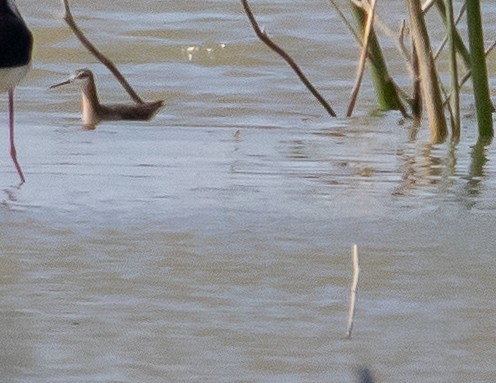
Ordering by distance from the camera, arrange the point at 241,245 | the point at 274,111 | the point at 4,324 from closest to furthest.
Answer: the point at 4,324, the point at 241,245, the point at 274,111

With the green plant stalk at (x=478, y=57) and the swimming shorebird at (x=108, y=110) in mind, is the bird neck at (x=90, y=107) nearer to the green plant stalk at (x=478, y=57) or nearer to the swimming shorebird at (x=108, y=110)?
the swimming shorebird at (x=108, y=110)

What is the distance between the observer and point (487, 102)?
545 centimetres

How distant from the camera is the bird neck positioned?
255 inches

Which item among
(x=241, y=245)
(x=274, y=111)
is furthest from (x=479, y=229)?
(x=274, y=111)

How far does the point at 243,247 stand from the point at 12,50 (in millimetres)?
1603

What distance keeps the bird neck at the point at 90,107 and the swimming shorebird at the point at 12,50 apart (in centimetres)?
105

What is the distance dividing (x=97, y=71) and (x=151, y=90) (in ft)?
2.46

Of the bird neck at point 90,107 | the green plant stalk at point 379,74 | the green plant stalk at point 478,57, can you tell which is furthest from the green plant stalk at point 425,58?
the bird neck at point 90,107

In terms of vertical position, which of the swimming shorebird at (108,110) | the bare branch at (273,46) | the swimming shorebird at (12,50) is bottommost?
the swimming shorebird at (108,110)

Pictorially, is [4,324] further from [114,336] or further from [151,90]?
[151,90]

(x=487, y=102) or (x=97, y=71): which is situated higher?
(x=487, y=102)

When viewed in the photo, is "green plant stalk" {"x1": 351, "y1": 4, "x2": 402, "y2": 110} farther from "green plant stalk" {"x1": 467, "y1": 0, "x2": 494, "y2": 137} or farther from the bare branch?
"green plant stalk" {"x1": 467, "y1": 0, "x2": 494, "y2": 137}

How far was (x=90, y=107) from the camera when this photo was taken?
6633 millimetres

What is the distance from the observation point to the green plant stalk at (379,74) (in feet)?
19.7
